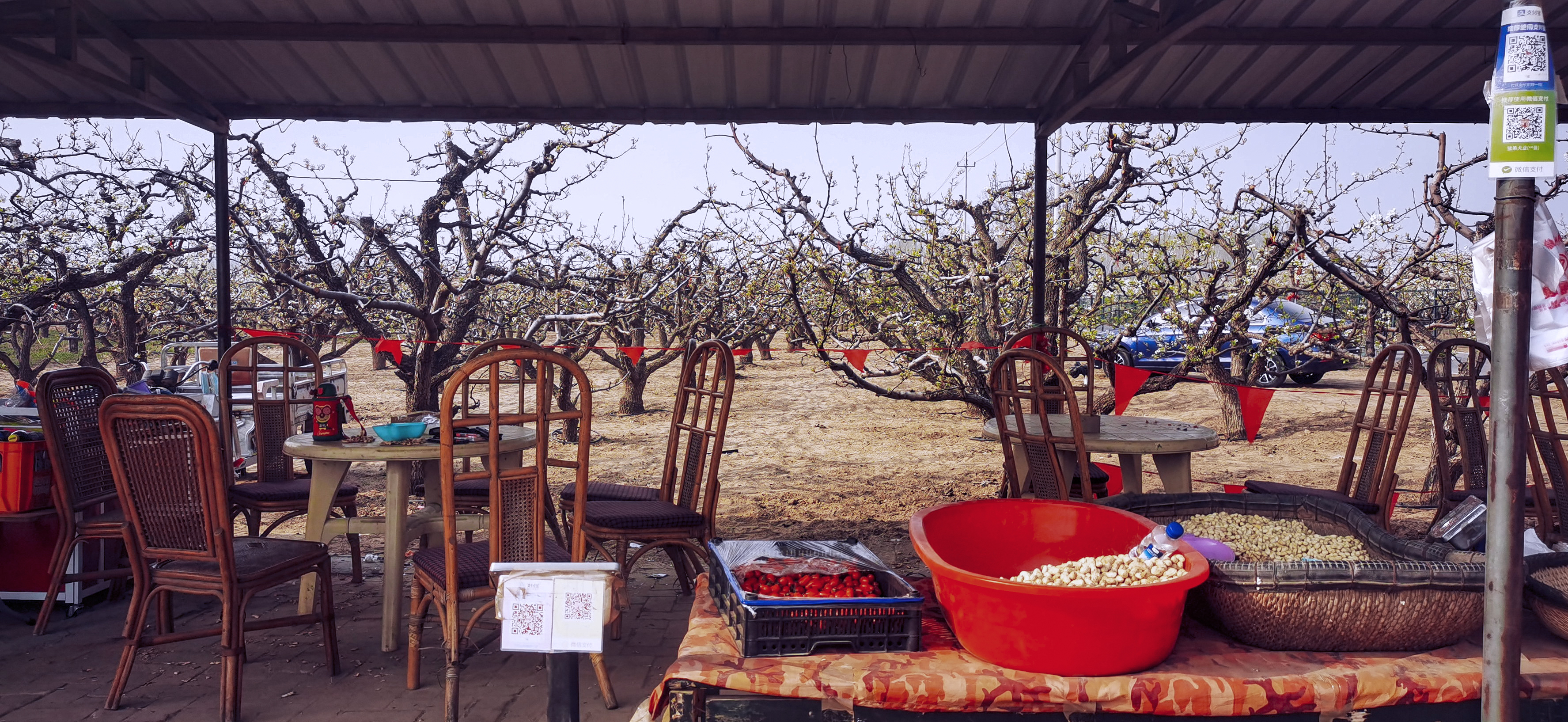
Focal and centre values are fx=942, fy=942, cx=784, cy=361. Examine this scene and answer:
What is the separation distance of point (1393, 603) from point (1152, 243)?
19.2ft

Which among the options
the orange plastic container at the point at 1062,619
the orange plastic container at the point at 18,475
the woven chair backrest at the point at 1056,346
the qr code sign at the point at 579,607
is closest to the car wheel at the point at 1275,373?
the woven chair backrest at the point at 1056,346

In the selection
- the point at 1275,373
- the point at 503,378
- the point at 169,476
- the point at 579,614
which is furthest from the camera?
the point at 1275,373

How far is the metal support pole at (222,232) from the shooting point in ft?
14.9

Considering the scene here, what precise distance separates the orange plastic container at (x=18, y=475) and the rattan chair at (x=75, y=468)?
0.19 ft

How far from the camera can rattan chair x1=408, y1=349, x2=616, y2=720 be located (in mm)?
2576

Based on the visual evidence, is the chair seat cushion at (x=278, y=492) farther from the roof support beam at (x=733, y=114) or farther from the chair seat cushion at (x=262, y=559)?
the roof support beam at (x=733, y=114)

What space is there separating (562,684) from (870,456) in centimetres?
711

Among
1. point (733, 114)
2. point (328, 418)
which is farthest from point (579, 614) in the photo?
point (733, 114)

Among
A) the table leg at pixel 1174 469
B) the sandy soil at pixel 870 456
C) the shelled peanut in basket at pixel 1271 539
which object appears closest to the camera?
the shelled peanut in basket at pixel 1271 539

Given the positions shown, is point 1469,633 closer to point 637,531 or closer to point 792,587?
point 792,587

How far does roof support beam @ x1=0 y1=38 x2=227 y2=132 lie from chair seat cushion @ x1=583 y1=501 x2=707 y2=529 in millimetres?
2547

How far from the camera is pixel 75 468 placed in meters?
3.54

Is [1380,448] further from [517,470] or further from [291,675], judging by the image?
[291,675]

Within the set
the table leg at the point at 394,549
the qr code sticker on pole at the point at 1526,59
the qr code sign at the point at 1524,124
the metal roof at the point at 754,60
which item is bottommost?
the table leg at the point at 394,549
